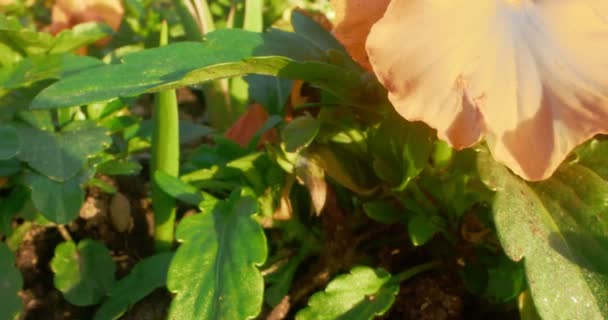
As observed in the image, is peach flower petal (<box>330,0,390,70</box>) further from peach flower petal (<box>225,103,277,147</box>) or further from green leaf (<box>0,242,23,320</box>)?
green leaf (<box>0,242,23,320</box>)

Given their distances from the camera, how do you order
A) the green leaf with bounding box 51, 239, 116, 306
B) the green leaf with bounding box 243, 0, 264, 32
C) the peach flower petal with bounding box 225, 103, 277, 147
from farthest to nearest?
the green leaf with bounding box 243, 0, 264, 32, the peach flower petal with bounding box 225, 103, 277, 147, the green leaf with bounding box 51, 239, 116, 306

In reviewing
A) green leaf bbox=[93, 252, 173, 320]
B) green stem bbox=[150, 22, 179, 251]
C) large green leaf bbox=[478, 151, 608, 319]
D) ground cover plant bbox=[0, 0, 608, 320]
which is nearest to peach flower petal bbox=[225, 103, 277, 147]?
ground cover plant bbox=[0, 0, 608, 320]

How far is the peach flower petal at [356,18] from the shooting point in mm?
775

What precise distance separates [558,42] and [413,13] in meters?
0.16

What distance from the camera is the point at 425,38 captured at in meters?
0.72

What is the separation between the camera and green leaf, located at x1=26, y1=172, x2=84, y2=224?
3.02 feet

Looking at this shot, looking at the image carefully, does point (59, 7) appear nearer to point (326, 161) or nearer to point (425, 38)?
point (326, 161)

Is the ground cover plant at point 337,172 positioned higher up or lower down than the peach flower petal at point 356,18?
lower down

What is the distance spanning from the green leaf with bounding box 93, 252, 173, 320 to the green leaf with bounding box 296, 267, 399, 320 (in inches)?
8.8

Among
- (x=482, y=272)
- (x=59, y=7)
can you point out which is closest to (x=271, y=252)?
(x=482, y=272)

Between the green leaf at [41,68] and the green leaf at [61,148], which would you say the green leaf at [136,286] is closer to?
the green leaf at [61,148]

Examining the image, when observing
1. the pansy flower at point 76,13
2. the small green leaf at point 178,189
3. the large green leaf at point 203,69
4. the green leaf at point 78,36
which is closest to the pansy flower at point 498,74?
the large green leaf at point 203,69

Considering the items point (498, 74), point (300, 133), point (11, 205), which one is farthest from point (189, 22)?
point (498, 74)

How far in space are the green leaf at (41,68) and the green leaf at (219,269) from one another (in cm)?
32
